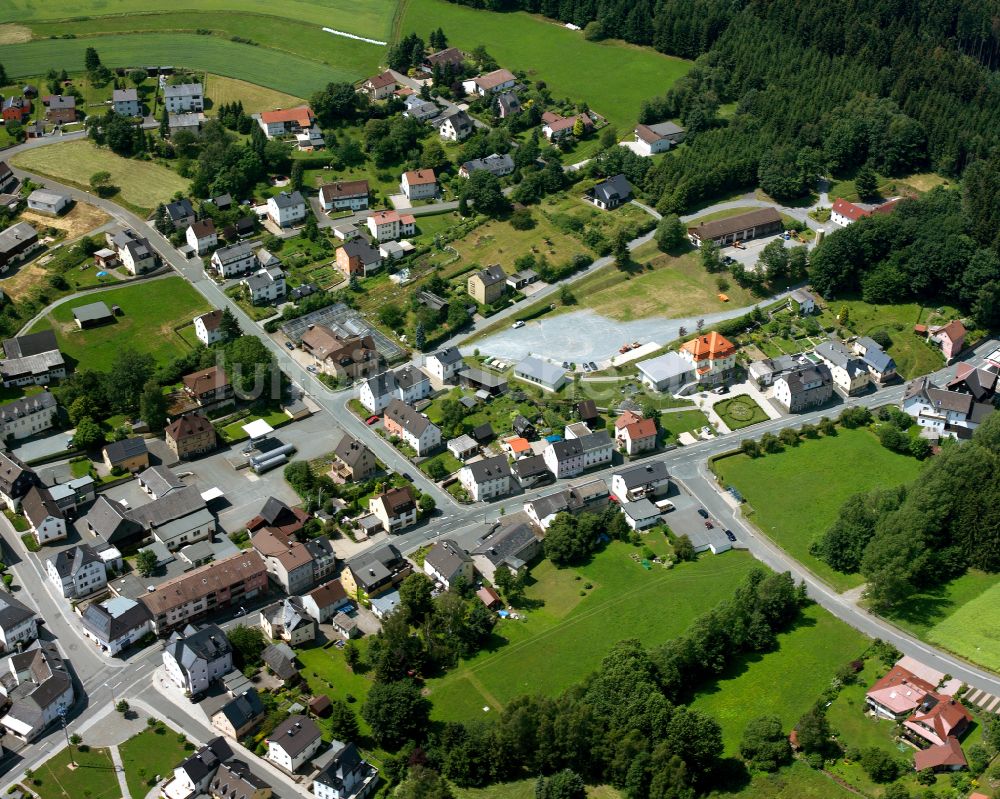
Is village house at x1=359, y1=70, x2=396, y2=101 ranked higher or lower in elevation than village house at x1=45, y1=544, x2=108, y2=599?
higher

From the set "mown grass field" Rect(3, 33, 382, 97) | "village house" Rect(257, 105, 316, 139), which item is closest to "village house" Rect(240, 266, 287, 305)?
"village house" Rect(257, 105, 316, 139)

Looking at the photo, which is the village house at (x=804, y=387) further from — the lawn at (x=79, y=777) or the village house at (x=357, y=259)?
the lawn at (x=79, y=777)

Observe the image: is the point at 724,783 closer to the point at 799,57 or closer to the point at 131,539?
the point at 131,539

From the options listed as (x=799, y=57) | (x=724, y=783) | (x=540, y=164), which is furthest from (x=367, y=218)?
(x=724, y=783)

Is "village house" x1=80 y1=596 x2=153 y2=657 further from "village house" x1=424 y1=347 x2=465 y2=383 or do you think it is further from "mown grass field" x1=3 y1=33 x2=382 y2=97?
"mown grass field" x1=3 y1=33 x2=382 y2=97

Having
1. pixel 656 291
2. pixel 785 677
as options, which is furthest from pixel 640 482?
pixel 656 291

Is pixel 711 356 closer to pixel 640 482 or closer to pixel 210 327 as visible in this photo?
pixel 640 482

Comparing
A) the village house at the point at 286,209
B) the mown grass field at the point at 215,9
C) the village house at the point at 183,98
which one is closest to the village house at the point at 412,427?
the village house at the point at 286,209
